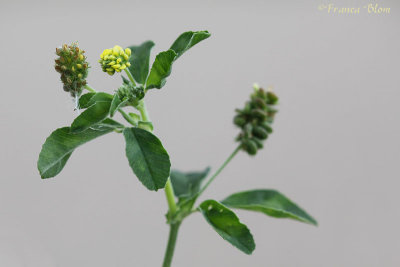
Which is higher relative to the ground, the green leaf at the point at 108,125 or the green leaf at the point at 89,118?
the green leaf at the point at 108,125

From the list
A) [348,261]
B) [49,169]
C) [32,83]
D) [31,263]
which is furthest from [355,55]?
A: [49,169]

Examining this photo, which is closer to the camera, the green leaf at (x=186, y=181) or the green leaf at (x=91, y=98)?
the green leaf at (x=91, y=98)

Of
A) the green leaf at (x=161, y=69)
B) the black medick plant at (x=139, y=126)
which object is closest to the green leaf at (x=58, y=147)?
the black medick plant at (x=139, y=126)

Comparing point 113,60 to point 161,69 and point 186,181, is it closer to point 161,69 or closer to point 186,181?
point 161,69

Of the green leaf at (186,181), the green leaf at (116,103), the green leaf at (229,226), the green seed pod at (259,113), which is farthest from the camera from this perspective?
the green leaf at (186,181)

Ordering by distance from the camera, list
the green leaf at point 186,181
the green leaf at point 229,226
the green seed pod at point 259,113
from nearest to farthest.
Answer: the green leaf at point 229,226 < the green seed pod at point 259,113 < the green leaf at point 186,181

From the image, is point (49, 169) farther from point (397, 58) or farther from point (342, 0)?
point (397, 58)

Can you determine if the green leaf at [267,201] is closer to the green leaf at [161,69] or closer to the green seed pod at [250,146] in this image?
the green seed pod at [250,146]

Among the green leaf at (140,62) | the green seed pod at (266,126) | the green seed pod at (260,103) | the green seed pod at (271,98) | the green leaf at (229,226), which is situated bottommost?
the green leaf at (229,226)
